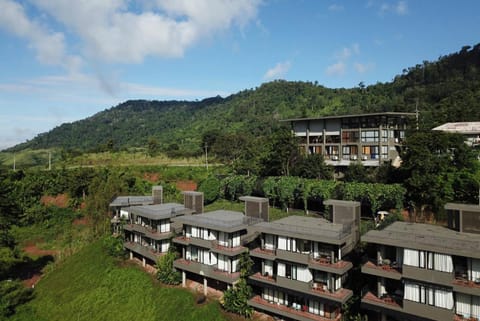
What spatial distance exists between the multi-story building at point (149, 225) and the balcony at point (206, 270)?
361 cm

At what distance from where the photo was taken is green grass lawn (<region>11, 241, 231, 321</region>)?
26328 millimetres

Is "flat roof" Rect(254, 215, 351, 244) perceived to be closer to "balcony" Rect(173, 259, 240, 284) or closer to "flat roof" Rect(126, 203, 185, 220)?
"balcony" Rect(173, 259, 240, 284)

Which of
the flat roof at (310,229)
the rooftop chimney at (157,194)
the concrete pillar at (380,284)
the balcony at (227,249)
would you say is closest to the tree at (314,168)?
the flat roof at (310,229)

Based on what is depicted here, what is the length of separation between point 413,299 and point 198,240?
1581cm

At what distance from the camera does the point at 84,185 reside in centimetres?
5450

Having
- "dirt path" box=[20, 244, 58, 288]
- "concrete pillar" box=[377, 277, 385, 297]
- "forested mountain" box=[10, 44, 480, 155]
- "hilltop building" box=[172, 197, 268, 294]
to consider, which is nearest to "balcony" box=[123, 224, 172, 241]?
"hilltop building" box=[172, 197, 268, 294]

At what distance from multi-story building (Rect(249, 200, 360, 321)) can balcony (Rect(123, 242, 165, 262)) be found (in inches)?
436

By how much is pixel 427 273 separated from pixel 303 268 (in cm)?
728

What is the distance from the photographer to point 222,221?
2717 cm

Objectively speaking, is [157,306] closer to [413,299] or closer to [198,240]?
[198,240]

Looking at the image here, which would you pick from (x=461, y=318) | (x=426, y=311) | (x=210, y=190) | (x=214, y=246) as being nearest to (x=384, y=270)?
(x=426, y=311)

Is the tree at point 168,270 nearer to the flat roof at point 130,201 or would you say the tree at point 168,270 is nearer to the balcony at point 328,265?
the flat roof at point 130,201

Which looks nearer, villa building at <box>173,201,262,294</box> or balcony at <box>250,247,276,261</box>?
balcony at <box>250,247,276,261</box>

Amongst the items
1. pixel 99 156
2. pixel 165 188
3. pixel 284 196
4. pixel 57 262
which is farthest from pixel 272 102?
pixel 57 262
